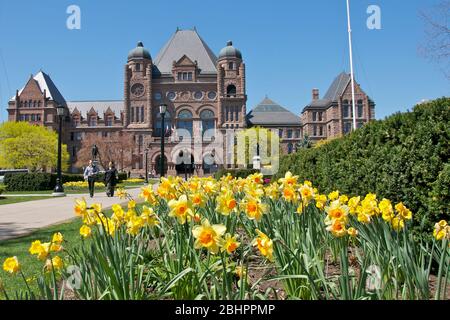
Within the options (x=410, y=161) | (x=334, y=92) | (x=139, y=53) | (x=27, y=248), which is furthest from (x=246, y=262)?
(x=334, y=92)

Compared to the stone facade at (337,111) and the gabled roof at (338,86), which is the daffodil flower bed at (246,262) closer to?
the stone facade at (337,111)

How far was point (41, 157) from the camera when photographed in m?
51.0

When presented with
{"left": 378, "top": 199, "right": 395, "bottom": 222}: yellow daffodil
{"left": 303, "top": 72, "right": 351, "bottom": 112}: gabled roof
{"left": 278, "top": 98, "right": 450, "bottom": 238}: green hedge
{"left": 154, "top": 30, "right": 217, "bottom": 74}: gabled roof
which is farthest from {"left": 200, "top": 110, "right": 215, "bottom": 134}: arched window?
{"left": 378, "top": 199, "right": 395, "bottom": 222}: yellow daffodil

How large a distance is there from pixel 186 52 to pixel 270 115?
74.7 ft

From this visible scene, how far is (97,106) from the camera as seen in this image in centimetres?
8269

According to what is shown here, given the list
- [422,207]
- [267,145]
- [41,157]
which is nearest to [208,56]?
[267,145]

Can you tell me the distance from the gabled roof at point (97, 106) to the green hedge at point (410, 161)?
8008 centimetres

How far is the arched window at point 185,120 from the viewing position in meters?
68.8

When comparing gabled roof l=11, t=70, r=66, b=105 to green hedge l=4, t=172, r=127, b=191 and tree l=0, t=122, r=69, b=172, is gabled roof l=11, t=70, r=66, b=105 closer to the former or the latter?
tree l=0, t=122, r=69, b=172

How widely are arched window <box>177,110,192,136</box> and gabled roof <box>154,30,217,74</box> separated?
31.0 ft

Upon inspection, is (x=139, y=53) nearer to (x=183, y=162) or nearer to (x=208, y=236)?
(x=183, y=162)

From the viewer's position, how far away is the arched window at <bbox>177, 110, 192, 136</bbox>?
226ft

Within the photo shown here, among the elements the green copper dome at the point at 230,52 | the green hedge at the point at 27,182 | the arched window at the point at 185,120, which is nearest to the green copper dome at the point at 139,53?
the arched window at the point at 185,120
